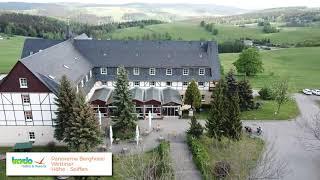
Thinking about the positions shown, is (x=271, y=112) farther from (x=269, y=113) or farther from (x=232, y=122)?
(x=232, y=122)

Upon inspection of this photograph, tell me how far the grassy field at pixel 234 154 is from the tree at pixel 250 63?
115 ft

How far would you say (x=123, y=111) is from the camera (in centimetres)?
4222

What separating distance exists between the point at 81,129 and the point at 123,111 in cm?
786

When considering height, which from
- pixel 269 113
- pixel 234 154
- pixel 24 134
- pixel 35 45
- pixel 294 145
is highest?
pixel 35 45

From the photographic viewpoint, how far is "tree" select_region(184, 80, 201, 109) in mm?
49125

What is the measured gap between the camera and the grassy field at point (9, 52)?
88.0 m

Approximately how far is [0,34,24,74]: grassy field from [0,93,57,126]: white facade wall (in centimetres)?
4388

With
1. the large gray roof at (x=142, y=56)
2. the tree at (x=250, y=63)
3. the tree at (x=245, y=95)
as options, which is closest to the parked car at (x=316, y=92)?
the tree at (x=250, y=63)

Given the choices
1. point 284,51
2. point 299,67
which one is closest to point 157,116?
point 299,67

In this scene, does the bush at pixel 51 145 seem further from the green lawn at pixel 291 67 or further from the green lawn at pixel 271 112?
the green lawn at pixel 291 67

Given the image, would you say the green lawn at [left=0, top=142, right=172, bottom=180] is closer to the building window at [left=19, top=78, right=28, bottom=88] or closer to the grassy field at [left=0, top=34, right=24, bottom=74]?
the building window at [left=19, top=78, right=28, bottom=88]

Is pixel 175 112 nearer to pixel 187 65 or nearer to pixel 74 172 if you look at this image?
pixel 187 65

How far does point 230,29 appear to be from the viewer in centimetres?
17325

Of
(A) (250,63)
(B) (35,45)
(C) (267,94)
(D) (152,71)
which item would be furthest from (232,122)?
(B) (35,45)
